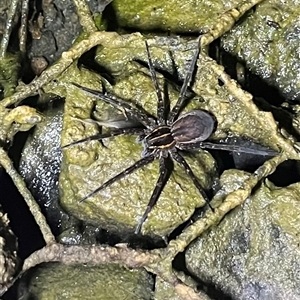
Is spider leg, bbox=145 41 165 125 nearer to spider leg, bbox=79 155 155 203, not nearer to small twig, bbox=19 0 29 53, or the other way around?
spider leg, bbox=79 155 155 203

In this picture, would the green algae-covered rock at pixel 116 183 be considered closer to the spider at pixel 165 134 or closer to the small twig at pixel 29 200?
the spider at pixel 165 134

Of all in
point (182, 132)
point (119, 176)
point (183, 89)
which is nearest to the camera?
point (119, 176)

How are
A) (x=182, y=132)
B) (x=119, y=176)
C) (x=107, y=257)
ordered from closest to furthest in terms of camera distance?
(x=107, y=257), (x=119, y=176), (x=182, y=132)

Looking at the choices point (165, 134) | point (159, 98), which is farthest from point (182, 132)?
→ point (159, 98)

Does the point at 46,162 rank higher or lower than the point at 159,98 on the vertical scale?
lower

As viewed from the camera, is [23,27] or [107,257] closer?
[107,257]

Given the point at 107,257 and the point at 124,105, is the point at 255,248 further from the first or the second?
the point at 124,105

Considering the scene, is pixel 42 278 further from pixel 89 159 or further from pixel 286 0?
pixel 286 0
